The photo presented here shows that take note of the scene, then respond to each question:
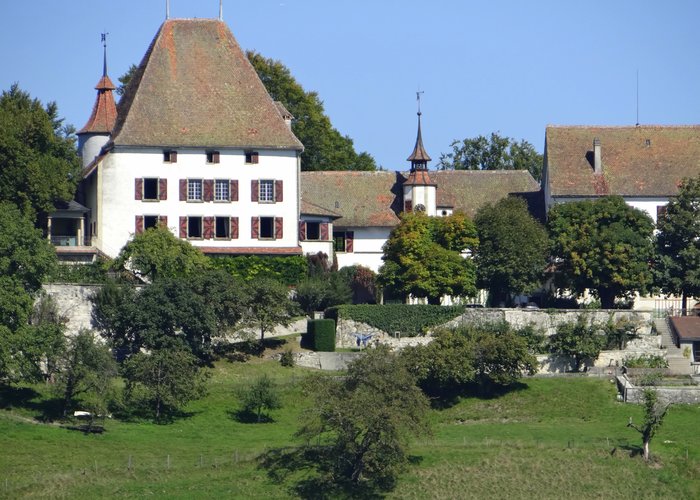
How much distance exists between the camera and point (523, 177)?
364ft

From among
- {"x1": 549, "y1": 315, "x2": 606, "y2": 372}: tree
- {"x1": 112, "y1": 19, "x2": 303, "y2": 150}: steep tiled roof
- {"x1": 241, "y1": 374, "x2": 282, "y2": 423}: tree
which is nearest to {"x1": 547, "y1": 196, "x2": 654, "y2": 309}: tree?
{"x1": 549, "y1": 315, "x2": 606, "y2": 372}: tree

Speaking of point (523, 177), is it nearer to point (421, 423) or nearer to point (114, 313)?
point (114, 313)

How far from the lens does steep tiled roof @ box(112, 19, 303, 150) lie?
99.7 meters

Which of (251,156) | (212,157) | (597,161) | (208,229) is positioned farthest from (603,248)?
(212,157)

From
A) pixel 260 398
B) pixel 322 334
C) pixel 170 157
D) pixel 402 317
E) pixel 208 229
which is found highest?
pixel 170 157

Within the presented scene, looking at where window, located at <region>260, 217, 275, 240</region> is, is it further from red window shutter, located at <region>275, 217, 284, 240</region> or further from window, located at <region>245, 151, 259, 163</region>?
window, located at <region>245, 151, 259, 163</region>

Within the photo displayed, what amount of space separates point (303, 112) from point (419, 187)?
1239cm

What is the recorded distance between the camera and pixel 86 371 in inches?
3199

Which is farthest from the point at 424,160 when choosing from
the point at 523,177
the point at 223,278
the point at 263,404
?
the point at 263,404

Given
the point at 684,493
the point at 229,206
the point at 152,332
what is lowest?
the point at 684,493

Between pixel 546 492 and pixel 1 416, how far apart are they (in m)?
21.9

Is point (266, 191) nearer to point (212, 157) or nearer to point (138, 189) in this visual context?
point (212, 157)

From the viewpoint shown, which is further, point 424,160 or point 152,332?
point 424,160

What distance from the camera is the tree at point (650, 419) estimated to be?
78062 millimetres
